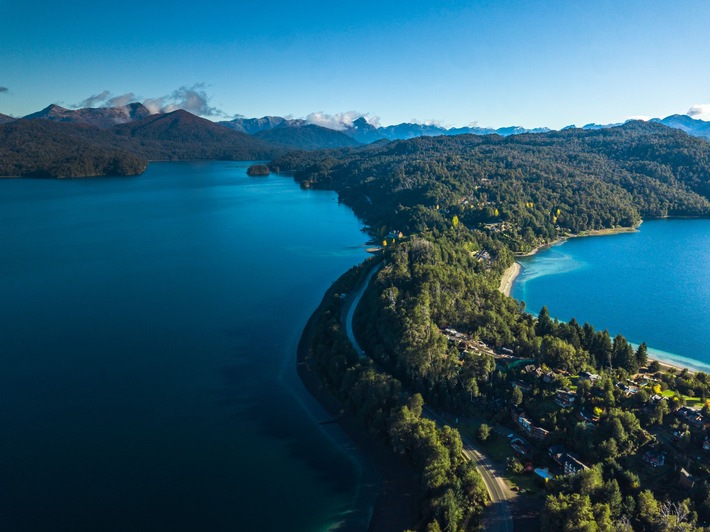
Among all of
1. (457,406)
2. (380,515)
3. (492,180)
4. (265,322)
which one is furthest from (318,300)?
(492,180)

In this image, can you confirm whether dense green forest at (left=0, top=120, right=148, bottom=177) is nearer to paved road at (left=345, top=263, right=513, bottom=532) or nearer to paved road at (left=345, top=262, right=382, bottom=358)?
paved road at (left=345, top=262, right=382, bottom=358)

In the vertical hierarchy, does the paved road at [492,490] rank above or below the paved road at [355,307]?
below

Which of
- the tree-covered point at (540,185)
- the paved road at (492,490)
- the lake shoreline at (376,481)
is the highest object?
the tree-covered point at (540,185)

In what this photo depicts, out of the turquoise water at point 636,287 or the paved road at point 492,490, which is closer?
the paved road at point 492,490

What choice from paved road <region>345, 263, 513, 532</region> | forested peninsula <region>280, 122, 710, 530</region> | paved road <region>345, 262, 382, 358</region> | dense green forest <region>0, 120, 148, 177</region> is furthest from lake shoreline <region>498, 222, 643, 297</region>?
dense green forest <region>0, 120, 148, 177</region>

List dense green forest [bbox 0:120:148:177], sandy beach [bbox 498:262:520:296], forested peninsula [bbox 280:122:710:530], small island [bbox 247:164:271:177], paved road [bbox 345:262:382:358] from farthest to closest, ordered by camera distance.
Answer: small island [bbox 247:164:271:177], dense green forest [bbox 0:120:148:177], sandy beach [bbox 498:262:520:296], paved road [bbox 345:262:382:358], forested peninsula [bbox 280:122:710:530]

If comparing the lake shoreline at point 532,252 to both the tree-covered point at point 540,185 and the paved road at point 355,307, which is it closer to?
the tree-covered point at point 540,185

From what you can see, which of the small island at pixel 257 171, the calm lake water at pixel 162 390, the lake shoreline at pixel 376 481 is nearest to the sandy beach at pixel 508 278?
the calm lake water at pixel 162 390

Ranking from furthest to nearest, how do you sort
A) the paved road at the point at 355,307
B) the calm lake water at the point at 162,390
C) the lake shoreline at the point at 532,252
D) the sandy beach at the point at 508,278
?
the lake shoreline at the point at 532,252 < the sandy beach at the point at 508,278 < the paved road at the point at 355,307 < the calm lake water at the point at 162,390
